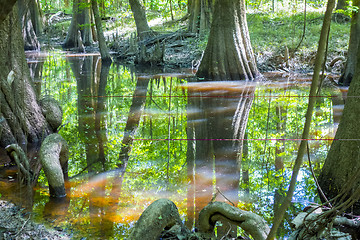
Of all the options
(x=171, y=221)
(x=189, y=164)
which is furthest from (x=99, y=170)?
(x=171, y=221)

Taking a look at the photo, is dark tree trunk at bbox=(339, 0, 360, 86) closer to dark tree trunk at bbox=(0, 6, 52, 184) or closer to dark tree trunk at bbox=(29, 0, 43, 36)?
dark tree trunk at bbox=(0, 6, 52, 184)

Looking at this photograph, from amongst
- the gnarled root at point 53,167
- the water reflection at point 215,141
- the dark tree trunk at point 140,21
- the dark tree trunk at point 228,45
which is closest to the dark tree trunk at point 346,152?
the water reflection at point 215,141

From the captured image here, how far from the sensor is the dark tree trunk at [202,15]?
19500mm

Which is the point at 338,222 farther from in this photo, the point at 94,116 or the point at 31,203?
the point at 94,116

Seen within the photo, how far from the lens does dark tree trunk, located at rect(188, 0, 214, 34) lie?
19.5 m

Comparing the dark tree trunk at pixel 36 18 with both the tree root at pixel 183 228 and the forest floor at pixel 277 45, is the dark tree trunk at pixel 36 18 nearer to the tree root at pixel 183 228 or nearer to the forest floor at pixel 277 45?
the forest floor at pixel 277 45

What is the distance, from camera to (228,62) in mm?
13648

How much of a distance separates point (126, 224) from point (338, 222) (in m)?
2.02

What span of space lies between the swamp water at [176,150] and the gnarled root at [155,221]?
1.53 ft

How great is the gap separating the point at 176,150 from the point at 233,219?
11.5 feet

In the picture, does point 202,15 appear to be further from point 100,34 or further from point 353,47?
point 353,47

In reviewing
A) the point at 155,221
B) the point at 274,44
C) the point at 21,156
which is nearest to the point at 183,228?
the point at 155,221

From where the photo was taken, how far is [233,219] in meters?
3.24

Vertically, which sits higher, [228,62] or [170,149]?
[228,62]
